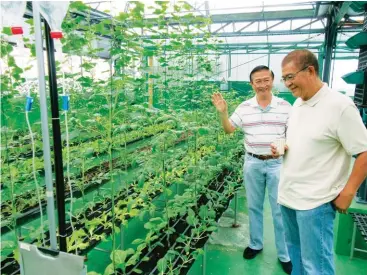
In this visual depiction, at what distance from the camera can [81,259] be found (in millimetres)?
1104

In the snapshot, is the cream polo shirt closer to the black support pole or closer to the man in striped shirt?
the man in striped shirt

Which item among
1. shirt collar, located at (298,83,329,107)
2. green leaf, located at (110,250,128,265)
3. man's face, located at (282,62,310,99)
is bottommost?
green leaf, located at (110,250,128,265)

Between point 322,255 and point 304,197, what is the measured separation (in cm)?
33

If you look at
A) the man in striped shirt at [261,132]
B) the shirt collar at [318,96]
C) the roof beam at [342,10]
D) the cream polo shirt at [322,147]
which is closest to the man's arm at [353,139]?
the cream polo shirt at [322,147]

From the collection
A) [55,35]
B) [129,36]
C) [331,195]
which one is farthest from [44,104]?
[331,195]

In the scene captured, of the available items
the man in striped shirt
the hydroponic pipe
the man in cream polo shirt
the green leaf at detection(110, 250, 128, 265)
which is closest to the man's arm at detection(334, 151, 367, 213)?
the man in cream polo shirt

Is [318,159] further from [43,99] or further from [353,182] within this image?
[43,99]

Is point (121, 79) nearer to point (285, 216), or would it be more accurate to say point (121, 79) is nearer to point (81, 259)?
point (81, 259)

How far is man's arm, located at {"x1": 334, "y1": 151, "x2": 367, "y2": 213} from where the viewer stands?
4.56 feet

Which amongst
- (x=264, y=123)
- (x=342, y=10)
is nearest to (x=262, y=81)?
(x=264, y=123)

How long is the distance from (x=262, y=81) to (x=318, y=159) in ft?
3.36

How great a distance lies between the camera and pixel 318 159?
153 cm

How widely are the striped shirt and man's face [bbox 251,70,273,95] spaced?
0.38 ft

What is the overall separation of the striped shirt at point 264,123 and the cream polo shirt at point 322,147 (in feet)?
2.30
